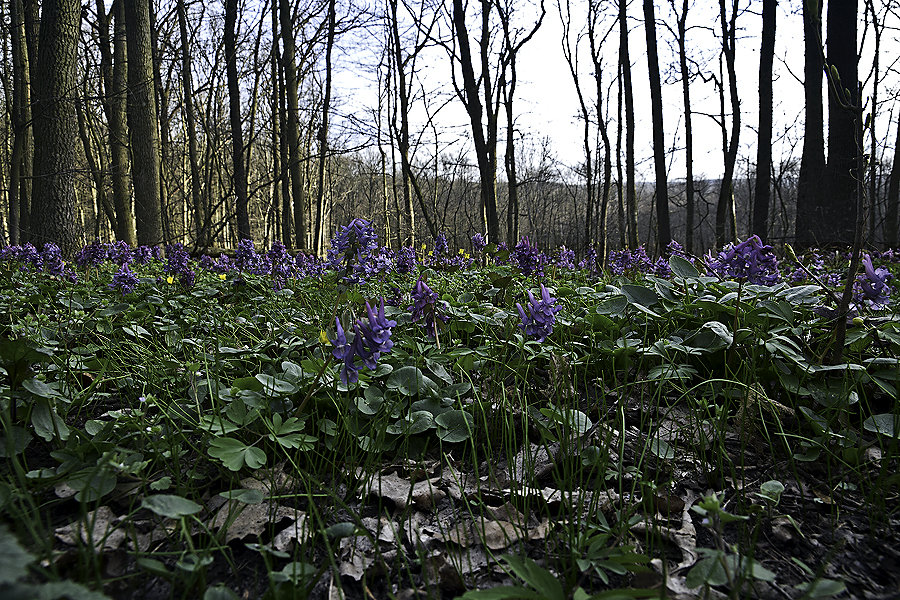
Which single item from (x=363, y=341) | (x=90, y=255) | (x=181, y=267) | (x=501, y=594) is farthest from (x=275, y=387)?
(x=90, y=255)

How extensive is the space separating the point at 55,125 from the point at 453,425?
944 centimetres

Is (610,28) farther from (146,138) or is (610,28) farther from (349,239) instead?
(349,239)

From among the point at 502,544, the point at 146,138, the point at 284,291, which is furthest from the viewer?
the point at 146,138

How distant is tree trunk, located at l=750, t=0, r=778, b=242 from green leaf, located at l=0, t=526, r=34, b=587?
11.8 m

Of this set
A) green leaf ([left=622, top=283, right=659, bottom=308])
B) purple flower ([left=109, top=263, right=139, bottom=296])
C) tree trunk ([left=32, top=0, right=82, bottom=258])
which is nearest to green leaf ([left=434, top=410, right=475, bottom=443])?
green leaf ([left=622, top=283, right=659, bottom=308])

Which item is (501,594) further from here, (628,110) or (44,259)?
(628,110)

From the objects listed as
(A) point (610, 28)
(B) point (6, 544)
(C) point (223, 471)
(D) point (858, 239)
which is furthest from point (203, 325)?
(A) point (610, 28)

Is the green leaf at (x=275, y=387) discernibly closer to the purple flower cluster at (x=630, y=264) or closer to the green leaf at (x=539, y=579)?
the green leaf at (x=539, y=579)

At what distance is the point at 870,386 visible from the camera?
75.5 inches

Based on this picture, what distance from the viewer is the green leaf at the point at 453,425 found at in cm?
Result: 162

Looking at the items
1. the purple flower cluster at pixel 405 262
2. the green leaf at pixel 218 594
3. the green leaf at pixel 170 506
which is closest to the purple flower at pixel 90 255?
the purple flower cluster at pixel 405 262

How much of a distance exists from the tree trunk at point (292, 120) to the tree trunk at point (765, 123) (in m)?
10.4

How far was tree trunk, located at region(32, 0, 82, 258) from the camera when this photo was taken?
762 centimetres

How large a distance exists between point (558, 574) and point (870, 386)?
1.68 m
